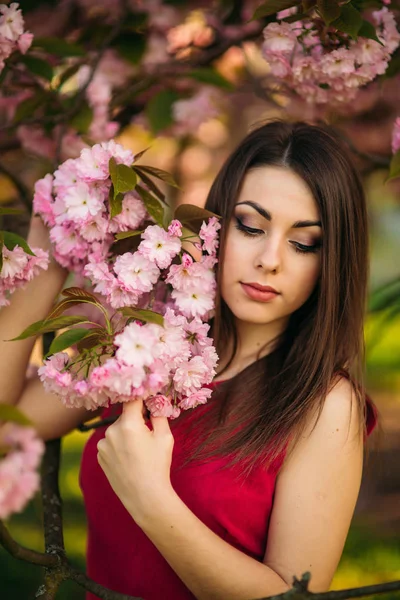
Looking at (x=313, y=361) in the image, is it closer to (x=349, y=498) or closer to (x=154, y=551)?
(x=349, y=498)

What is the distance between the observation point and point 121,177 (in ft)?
4.04

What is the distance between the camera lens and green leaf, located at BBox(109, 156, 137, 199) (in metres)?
1.22

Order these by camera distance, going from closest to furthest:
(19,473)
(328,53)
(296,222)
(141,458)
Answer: (19,473) → (141,458) → (296,222) → (328,53)

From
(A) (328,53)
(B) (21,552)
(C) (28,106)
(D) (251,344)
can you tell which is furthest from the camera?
(C) (28,106)

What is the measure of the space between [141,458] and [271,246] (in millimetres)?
495

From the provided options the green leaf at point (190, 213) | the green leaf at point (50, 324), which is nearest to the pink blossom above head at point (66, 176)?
the green leaf at point (190, 213)

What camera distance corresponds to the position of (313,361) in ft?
4.93

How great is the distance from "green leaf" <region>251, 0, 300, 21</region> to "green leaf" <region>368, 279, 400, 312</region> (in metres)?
0.81

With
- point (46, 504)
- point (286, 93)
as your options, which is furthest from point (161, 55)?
point (46, 504)

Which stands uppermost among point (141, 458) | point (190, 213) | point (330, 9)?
point (330, 9)

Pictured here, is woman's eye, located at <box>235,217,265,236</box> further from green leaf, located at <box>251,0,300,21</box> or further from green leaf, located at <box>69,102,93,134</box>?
green leaf, located at <box>69,102,93,134</box>

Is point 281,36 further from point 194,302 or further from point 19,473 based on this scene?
point 19,473

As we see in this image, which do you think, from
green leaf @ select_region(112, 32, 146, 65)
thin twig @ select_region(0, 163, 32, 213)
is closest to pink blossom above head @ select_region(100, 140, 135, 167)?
thin twig @ select_region(0, 163, 32, 213)

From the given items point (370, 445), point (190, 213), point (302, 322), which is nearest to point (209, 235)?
point (190, 213)
